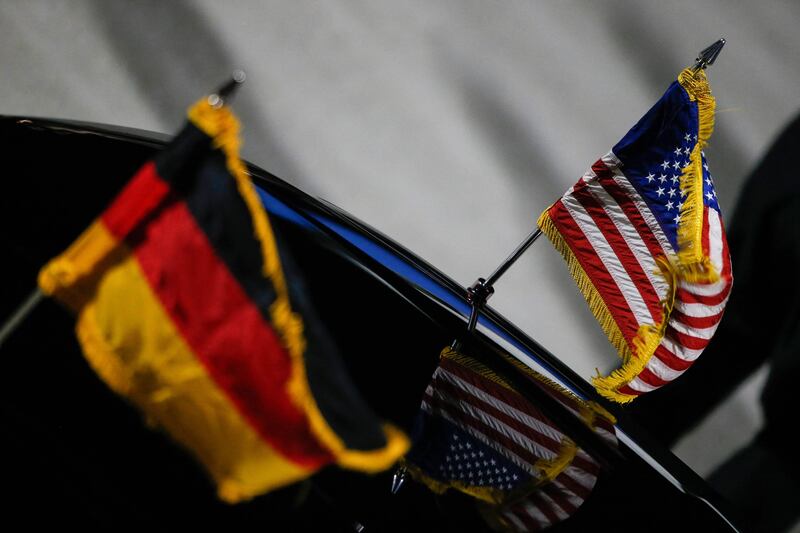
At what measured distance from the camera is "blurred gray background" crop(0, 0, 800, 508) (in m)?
2.40

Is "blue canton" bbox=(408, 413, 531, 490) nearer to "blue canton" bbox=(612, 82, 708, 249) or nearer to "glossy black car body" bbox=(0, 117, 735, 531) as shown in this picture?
"glossy black car body" bbox=(0, 117, 735, 531)

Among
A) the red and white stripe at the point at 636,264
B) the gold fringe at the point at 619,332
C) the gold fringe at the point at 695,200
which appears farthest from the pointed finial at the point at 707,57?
the gold fringe at the point at 619,332

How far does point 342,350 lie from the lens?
136 cm

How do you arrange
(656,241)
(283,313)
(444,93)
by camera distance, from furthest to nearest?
(444,93), (656,241), (283,313)

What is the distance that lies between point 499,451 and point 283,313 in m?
0.58

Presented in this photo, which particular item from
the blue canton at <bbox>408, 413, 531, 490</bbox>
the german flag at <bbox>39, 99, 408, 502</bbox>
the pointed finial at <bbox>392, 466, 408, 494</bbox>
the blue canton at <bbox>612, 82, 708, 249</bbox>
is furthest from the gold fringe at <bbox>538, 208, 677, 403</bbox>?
the german flag at <bbox>39, 99, 408, 502</bbox>

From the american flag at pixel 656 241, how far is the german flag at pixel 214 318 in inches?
30.6

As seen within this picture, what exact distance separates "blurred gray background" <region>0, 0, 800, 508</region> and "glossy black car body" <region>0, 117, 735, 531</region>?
3.20 ft

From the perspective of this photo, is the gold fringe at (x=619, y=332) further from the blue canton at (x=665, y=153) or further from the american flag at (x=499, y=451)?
the american flag at (x=499, y=451)

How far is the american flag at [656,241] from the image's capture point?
1411mm

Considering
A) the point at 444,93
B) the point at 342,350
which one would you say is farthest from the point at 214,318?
the point at 444,93

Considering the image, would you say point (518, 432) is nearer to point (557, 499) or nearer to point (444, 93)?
point (557, 499)

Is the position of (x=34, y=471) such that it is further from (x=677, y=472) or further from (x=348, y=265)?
(x=677, y=472)

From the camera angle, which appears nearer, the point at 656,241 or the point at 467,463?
the point at 467,463
